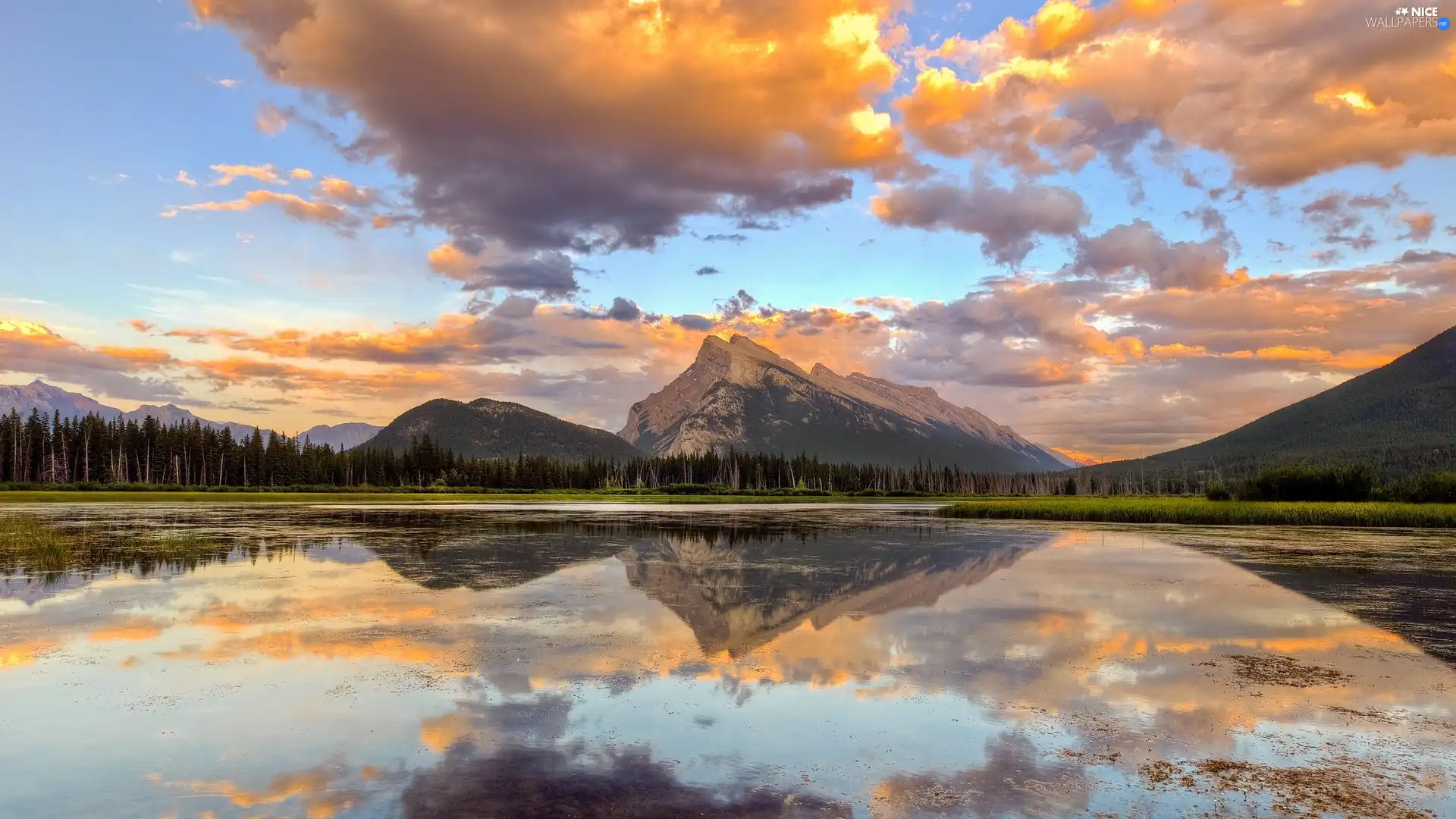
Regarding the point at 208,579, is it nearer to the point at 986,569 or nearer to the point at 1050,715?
the point at 1050,715

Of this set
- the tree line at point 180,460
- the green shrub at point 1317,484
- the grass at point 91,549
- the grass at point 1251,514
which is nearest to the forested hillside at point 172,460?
the tree line at point 180,460

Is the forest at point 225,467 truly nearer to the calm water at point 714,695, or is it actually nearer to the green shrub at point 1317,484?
the green shrub at point 1317,484

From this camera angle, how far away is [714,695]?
1362cm

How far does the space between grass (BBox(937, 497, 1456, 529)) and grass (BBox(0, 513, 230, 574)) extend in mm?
71212

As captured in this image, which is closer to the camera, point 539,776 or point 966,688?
point 539,776

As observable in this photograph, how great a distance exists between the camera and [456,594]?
24141mm

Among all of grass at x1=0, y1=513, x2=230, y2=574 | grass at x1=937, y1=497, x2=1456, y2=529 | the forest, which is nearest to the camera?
grass at x1=0, y1=513, x2=230, y2=574

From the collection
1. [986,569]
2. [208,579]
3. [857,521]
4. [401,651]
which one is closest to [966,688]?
[401,651]

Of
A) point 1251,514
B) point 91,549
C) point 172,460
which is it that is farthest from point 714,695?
point 172,460

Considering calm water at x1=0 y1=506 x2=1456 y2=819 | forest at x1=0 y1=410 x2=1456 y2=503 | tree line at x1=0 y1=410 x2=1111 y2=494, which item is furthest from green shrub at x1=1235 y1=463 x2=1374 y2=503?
tree line at x1=0 y1=410 x2=1111 y2=494

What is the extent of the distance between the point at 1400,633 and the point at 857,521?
53437mm

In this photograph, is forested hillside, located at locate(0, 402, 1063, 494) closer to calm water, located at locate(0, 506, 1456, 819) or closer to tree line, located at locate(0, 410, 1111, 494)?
tree line, located at locate(0, 410, 1111, 494)

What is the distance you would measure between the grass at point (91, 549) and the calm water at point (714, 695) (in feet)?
9.23

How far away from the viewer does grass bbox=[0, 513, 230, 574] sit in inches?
1188
